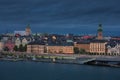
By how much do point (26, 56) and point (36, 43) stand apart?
383 inches

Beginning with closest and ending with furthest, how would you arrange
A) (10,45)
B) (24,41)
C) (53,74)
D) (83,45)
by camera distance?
(53,74) → (83,45) → (24,41) → (10,45)

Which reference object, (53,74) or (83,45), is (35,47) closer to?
(83,45)

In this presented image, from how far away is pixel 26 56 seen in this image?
206 feet

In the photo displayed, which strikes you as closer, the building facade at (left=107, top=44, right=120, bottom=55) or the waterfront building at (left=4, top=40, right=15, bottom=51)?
the building facade at (left=107, top=44, right=120, bottom=55)

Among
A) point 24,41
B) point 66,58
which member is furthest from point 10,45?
point 66,58

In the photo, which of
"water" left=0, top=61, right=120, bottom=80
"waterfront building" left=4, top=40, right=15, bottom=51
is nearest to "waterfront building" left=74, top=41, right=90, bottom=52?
"waterfront building" left=4, top=40, right=15, bottom=51

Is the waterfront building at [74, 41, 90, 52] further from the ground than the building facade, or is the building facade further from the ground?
the waterfront building at [74, 41, 90, 52]

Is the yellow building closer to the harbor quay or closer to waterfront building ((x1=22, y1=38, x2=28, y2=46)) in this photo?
the harbor quay

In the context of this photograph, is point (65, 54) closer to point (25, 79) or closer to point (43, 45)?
point (43, 45)

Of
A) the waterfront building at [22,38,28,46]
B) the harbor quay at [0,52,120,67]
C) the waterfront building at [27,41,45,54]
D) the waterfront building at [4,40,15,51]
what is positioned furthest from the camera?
the waterfront building at [4,40,15,51]

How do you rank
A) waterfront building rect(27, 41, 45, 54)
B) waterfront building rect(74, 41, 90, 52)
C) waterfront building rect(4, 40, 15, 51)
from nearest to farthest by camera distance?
1. waterfront building rect(74, 41, 90, 52)
2. waterfront building rect(27, 41, 45, 54)
3. waterfront building rect(4, 40, 15, 51)

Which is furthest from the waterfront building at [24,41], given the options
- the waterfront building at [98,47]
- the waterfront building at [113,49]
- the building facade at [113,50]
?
the building facade at [113,50]

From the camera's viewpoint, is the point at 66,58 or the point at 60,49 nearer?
the point at 66,58

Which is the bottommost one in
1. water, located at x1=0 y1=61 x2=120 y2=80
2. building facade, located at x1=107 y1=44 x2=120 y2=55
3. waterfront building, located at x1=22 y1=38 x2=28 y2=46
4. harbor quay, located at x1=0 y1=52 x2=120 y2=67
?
water, located at x1=0 y1=61 x2=120 y2=80
